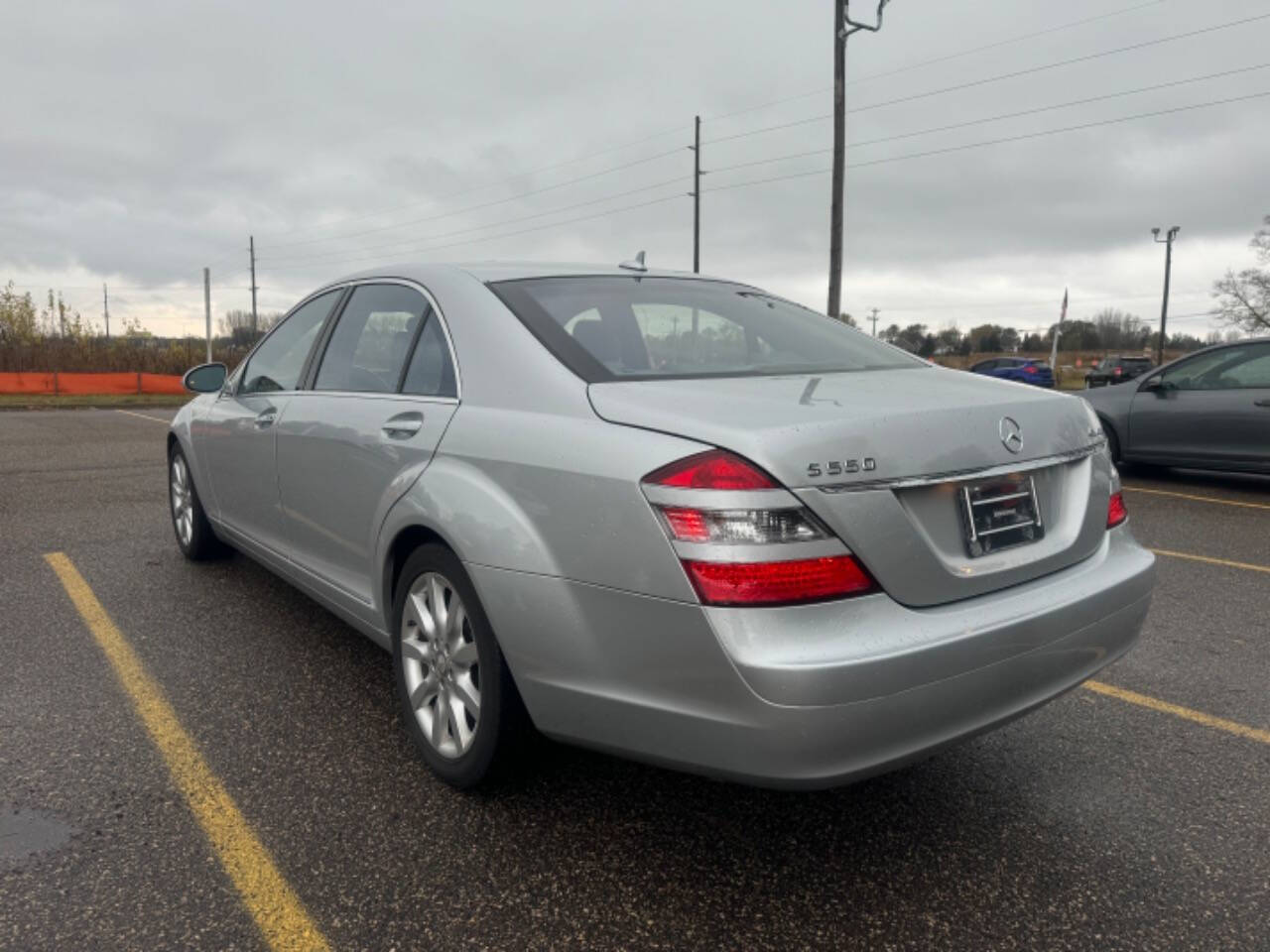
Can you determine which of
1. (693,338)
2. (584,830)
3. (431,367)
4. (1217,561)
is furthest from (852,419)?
(1217,561)

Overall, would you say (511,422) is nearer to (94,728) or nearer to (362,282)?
(362,282)

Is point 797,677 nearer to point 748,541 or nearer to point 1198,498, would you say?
point 748,541

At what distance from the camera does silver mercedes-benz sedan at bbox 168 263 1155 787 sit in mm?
1956

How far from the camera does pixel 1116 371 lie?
42438 mm

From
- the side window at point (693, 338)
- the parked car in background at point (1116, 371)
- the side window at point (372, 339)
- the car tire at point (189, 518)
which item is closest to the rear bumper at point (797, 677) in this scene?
the side window at point (693, 338)

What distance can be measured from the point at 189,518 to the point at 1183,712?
15.8 feet

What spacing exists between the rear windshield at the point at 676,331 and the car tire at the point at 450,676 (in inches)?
27.5

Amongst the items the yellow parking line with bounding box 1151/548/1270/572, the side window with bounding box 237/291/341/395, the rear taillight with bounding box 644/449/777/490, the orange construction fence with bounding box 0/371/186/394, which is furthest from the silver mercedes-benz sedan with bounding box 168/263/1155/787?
the orange construction fence with bounding box 0/371/186/394

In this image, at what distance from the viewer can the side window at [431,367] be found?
2824mm

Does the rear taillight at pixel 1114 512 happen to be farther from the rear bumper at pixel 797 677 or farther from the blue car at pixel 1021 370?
the blue car at pixel 1021 370

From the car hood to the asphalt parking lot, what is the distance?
1.02 metres

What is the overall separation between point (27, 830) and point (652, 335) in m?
2.17

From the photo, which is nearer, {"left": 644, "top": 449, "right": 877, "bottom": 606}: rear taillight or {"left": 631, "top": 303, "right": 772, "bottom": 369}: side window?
{"left": 644, "top": 449, "right": 877, "bottom": 606}: rear taillight

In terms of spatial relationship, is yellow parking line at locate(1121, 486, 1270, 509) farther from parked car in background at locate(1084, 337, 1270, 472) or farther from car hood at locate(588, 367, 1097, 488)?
car hood at locate(588, 367, 1097, 488)
